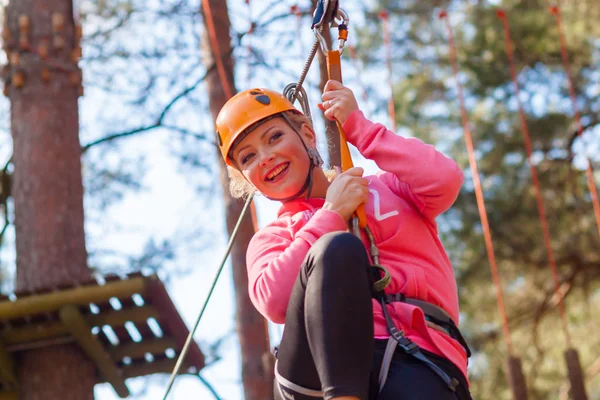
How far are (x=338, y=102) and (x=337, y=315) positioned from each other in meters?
0.69

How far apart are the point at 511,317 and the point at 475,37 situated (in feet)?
9.85

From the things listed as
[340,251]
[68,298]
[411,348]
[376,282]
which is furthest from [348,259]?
[68,298]

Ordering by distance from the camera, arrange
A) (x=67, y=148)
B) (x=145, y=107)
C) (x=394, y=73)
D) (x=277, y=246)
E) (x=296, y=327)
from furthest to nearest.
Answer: (x=394, y=73)
(x=145, y=107)
(x=67, y=148)
(x=277, y=246)
(x=296, y=327)

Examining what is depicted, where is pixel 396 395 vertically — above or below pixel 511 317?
below

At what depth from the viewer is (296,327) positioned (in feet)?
6.40

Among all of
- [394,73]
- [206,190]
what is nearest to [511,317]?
[394,73]

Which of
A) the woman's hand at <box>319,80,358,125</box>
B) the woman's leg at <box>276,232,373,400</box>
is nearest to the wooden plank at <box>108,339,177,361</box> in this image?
the woman's hand at <box>319,80,358,125</box>

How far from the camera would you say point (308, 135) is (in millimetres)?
2537

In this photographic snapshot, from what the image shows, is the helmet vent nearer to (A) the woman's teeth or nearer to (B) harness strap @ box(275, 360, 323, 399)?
(A) the woman's teeth

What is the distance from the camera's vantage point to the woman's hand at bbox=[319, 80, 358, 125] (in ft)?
7.66

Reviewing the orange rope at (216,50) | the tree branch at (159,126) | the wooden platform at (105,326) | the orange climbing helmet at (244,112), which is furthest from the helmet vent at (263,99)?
the tree branch at (159,126)

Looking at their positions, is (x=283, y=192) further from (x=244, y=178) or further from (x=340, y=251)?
(x=340, y=251)

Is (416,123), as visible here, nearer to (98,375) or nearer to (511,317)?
(511,317)

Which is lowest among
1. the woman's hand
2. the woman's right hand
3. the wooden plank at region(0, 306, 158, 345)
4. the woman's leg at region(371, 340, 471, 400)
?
the woman's leg at region(371, 340, 471, 400)
